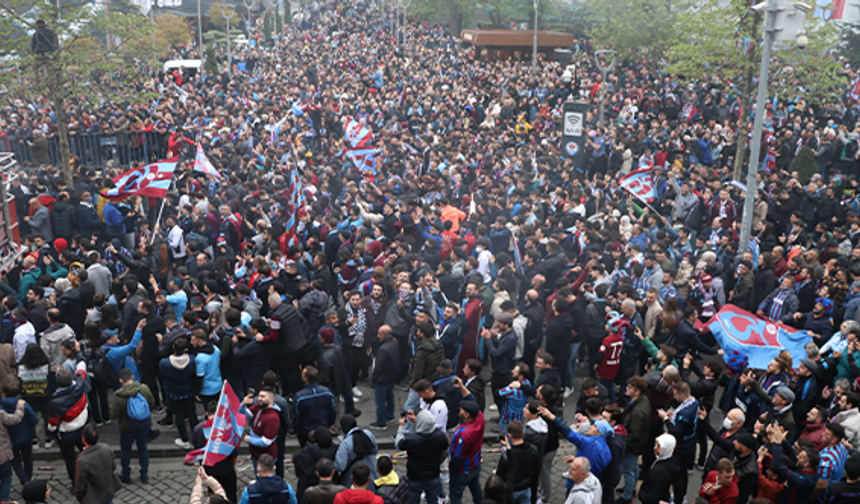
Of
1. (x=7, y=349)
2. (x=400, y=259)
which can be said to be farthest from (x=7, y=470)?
(x=400, y=259)

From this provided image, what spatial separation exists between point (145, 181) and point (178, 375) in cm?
632

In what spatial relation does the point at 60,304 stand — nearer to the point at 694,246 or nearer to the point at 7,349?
the point at 7,349

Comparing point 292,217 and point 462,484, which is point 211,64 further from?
point 462,484

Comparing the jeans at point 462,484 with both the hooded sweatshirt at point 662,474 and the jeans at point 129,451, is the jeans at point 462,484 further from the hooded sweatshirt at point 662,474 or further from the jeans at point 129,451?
the jeans at point 129,451

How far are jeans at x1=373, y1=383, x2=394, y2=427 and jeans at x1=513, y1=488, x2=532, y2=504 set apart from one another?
9.86 ft

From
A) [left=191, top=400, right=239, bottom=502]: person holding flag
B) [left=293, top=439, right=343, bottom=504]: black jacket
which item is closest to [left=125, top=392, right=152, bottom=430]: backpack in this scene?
[left=191, top=400, right=239, bottom=502]: person holding flag

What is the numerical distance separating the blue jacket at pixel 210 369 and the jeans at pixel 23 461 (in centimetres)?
207

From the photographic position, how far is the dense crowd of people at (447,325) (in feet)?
24.8

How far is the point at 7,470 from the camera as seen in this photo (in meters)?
8.45

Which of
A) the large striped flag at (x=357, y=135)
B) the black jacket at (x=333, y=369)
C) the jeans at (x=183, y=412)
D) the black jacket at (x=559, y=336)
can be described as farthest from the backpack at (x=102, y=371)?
the large striped flag at (x=357, y=135)

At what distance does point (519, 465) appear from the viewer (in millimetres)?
7410

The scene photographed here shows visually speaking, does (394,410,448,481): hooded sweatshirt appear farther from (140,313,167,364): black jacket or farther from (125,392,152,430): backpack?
(140,313,167,364): black jacket

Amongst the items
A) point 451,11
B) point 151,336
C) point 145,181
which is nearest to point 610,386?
point 151,336

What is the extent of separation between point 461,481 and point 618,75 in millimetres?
33741
